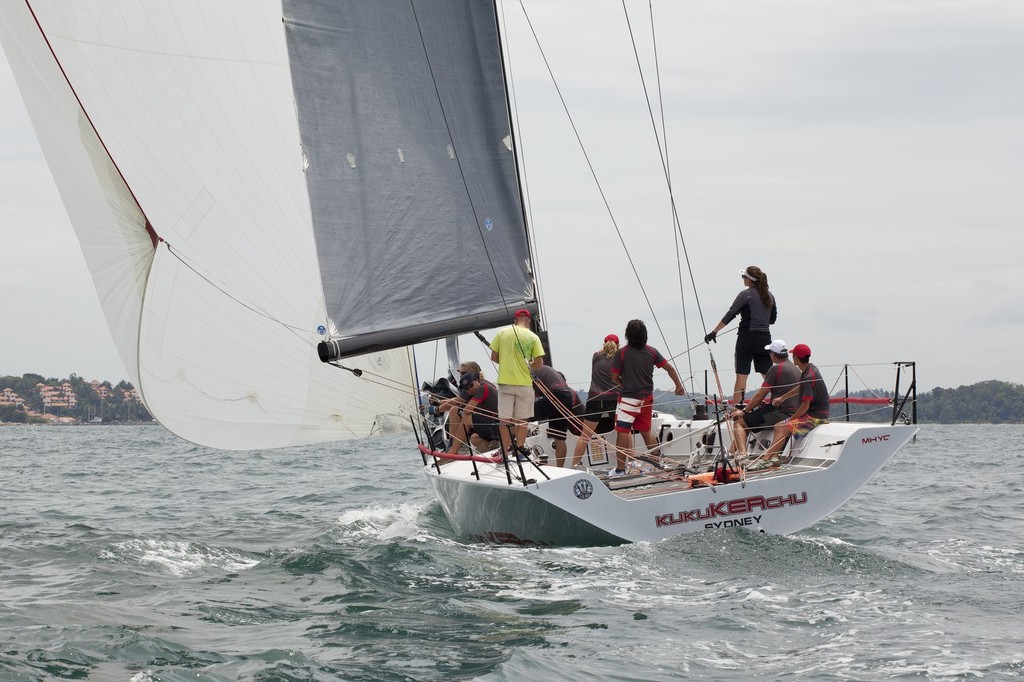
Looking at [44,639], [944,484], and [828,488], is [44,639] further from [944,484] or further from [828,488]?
[944,484]

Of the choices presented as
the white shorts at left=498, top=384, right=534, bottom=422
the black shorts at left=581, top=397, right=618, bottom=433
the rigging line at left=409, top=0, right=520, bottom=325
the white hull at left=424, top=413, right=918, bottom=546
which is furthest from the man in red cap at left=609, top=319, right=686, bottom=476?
the rigging line at left=409, top=0, right=520, bottom=325

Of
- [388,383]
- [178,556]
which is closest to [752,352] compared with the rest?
[388,383]

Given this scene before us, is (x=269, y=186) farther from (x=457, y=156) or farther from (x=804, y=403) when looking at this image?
(x=804, y=403)

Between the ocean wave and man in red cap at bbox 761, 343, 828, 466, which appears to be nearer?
the ocean wave

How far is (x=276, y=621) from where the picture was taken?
737 centimetres

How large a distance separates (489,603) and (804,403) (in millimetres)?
4322

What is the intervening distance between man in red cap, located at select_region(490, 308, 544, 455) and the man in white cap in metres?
2.00

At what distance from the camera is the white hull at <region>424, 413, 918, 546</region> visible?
353 inches

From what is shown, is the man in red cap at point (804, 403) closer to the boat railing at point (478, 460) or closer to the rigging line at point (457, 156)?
the boat railing at point (478, 460)

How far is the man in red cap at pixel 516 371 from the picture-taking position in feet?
33.4

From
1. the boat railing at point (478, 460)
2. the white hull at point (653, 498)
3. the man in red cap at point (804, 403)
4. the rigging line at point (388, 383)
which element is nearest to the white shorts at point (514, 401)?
the boat railing at point (478, 460)

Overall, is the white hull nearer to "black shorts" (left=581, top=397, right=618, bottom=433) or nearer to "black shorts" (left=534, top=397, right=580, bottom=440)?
"black shorts" (left=581, top=397, right=618, bottom=433)

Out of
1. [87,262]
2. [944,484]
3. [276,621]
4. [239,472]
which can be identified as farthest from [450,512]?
[239,472]

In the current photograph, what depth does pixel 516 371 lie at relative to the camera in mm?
10234
